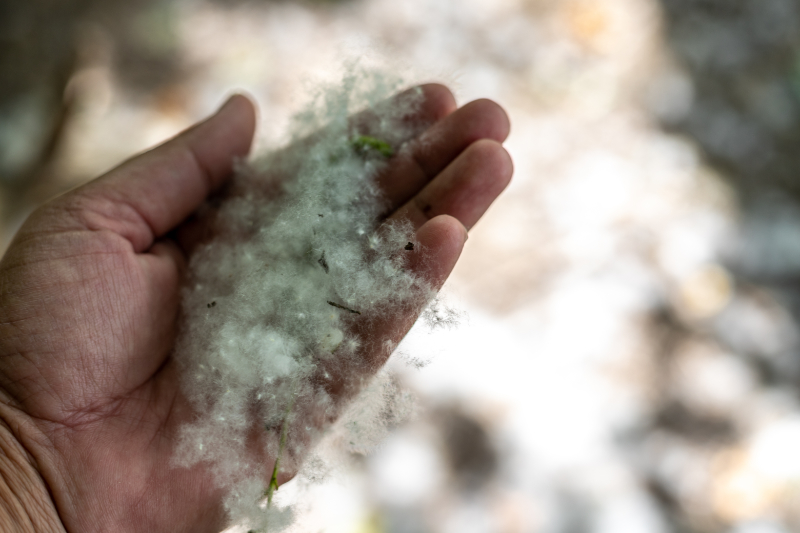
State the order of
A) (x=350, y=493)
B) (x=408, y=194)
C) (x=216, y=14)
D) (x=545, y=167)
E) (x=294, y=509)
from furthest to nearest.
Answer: (x=216, y=14) < (x=545, y=167) < (x=350, y=493) < (x=408, y=194) < (x=294, y=509)

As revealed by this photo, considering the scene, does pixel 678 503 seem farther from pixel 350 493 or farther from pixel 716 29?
pixel 716 29

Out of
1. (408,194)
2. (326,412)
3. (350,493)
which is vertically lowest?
(350,493)

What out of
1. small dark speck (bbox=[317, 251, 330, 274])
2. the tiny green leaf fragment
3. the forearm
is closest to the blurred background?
the tiny green leaf fragment

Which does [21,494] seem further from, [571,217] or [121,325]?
[571,217]

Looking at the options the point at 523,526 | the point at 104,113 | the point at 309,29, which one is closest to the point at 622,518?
the point at 523,526

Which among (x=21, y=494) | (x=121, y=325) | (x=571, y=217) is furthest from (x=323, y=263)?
(x=571, y=217)

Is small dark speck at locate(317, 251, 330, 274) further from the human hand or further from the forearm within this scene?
the forearm

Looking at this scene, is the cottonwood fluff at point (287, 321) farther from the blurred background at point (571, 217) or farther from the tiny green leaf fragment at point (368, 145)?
the blurred background at point (571, 217)
